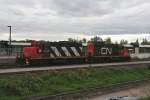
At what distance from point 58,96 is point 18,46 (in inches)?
1524

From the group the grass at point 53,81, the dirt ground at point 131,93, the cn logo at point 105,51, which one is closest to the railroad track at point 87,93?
the dirt ground at point 131,93

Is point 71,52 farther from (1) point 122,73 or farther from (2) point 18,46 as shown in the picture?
(2) point 18,46

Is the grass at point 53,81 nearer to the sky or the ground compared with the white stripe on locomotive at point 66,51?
nearer to the ground

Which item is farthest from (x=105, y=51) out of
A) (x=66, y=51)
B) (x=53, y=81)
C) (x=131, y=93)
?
(x=131, y=93)

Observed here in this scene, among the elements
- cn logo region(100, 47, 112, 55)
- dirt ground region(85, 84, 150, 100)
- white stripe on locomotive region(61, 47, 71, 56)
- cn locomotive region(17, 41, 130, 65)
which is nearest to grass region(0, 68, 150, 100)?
dirt ground region(85, 84, 150, 100)

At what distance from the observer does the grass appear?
21.9 meters

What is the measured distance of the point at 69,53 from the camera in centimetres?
4447

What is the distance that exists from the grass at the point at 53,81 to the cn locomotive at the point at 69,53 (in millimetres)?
8950

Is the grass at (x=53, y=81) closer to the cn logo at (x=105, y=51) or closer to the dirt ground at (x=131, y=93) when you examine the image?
the dirt ground at (x=131, y=93)

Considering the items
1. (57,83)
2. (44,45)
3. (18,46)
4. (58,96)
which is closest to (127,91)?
(57,83)

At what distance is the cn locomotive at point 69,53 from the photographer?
39.9 m

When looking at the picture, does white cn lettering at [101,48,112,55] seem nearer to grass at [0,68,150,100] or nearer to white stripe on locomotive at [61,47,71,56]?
white stripe on locomotive at [61,47,71,56]

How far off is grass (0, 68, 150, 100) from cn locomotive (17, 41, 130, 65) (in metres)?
8.95

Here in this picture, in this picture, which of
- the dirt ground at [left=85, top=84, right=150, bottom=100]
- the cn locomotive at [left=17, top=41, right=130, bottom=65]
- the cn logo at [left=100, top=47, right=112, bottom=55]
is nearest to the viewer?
the dirt ground at [left=85, top=84, right=150, bottom=100]
